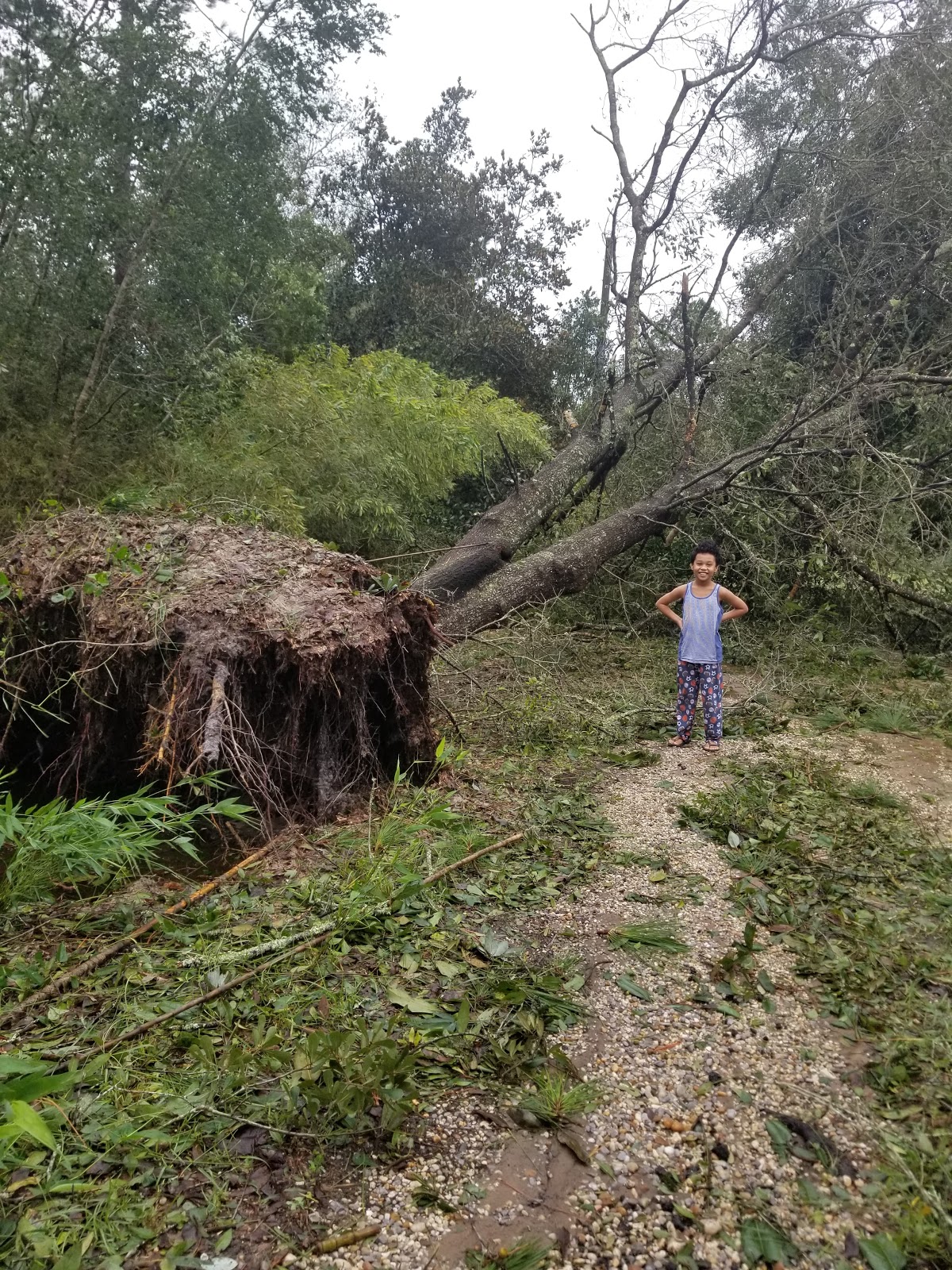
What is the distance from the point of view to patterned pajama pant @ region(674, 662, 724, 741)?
16.9ft

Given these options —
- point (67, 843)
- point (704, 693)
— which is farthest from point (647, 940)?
point (704, 693)

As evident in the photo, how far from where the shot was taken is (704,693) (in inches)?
205

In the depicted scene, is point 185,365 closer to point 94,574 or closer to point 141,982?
point 94,574

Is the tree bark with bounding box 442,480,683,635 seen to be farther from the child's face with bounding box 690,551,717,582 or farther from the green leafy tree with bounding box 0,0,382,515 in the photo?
the green leafy tree with bounding box 0,0,382,515

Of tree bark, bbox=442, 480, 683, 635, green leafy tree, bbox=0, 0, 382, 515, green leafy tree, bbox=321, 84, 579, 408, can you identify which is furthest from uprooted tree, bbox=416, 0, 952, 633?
green leafy tree, bbox=321, 84, 579, 408

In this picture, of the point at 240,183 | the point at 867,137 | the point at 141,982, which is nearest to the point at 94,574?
the point at 141,982

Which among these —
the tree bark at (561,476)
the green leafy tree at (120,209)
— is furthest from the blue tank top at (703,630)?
the green leafy tree at (120,209)

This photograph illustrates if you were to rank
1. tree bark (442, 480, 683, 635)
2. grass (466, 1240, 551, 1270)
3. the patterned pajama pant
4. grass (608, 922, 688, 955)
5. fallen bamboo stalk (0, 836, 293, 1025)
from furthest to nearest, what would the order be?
tree bark (442, 480, 683, 635), the patterned pajama pant, grass (608, 922, 688, 955), fallen bamboo stalk (0, 836, 293, 1025), grass (466, 1240, 551, 1270)

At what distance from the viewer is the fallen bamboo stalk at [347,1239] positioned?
1.65 m

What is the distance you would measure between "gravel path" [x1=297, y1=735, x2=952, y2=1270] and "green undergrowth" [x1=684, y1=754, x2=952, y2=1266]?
0.28 ft

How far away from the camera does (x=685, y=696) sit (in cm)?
529

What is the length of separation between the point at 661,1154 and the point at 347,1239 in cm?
76

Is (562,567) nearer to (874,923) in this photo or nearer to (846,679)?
(846,679)

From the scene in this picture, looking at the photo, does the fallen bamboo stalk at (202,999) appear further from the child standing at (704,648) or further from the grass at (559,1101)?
the child standing at (704,648)
